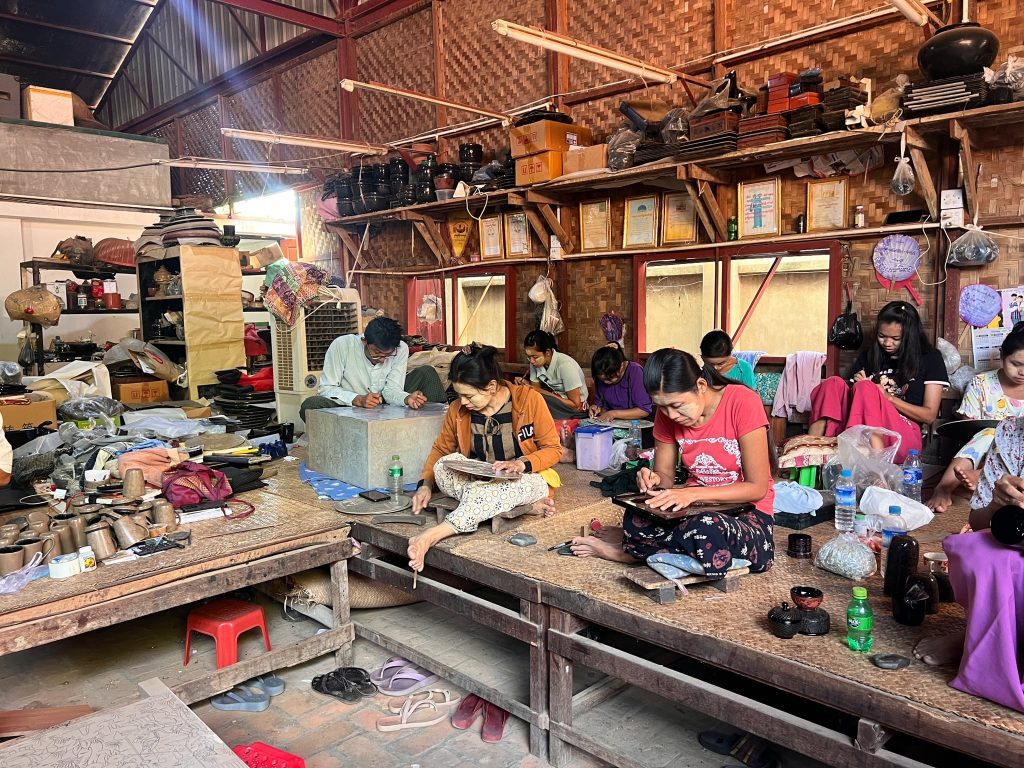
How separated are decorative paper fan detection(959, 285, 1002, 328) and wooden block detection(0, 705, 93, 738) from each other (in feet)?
17.6

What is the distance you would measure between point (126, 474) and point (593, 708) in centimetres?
265

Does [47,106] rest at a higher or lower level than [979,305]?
higher

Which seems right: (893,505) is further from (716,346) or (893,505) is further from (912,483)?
(716,346)

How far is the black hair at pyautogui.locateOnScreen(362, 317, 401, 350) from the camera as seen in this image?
16.3 ft

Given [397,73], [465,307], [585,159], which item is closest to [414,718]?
[585,159]

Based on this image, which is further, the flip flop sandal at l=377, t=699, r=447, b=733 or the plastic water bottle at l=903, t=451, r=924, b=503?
the plastic water bottle at l=903, t=451, r=924, b=503

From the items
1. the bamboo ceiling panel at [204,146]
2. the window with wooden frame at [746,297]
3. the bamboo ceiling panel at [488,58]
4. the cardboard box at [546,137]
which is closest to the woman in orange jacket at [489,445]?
the window with wooden frame at [746,297]

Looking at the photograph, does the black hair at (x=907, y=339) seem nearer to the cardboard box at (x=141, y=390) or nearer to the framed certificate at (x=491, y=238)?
the framed certificate at (x=491, y=238)

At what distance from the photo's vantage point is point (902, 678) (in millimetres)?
2051

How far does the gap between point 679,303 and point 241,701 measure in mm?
4705

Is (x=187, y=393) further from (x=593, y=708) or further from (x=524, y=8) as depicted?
(x=593, y=708)

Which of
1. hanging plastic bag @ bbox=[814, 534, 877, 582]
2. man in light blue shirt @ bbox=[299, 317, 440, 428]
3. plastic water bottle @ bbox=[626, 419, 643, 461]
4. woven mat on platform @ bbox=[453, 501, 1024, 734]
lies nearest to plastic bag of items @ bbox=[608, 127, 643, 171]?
plastic water bottle @ bbox=[626, 419, 643, 461]

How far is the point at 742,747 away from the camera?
276cm

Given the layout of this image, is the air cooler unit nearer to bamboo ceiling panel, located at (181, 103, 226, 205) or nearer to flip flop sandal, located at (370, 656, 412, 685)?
flip flop sandal, located at (370, 656, 412, 685)
